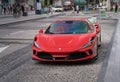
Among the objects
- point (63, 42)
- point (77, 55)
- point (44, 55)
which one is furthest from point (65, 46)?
point (44, 55)

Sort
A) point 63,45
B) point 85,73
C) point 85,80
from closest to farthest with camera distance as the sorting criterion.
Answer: point 85,80
point 85,73
point 63,45

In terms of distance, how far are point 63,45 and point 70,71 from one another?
109 cm

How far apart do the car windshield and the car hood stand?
59 centimetres

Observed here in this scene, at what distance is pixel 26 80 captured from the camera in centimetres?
812

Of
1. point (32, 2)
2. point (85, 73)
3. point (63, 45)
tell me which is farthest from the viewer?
point (32, 2)

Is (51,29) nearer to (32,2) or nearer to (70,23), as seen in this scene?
(70,23)

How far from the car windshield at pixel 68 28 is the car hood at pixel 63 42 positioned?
0.59m

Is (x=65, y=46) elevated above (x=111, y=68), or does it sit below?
above

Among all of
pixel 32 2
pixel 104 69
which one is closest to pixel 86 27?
pixel 104 69

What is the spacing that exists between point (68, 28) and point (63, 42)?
122 cm

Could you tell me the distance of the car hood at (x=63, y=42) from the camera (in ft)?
32.4

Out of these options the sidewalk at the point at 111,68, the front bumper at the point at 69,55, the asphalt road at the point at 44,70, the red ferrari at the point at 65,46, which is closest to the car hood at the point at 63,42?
the red ferrari at the point at 65,46

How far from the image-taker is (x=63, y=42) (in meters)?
10.1

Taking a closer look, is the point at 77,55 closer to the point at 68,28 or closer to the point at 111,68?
the point at 111,68
